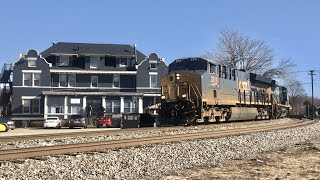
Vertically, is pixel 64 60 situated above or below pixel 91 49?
below

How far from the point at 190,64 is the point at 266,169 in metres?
14.4

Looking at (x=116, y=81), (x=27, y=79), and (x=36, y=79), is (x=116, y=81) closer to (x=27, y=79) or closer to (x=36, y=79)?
(x=36, y=79)

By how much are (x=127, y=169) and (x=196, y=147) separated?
161 inches

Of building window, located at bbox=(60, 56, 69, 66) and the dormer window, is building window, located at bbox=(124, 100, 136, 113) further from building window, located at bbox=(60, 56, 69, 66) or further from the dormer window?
building window, located at bbox=(60, 56, 69, 66)

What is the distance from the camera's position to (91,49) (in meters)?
53.5

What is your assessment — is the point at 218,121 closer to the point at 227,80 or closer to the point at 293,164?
the point at 227,80

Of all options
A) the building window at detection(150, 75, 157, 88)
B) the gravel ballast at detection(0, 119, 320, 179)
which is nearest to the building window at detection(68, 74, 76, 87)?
the building window at detection(150, 75, 157, 88)

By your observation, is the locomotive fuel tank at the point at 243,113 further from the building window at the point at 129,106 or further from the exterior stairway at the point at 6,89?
the exterior stairway at the point at 6,89

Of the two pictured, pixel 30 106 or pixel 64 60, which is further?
pixel 64 60

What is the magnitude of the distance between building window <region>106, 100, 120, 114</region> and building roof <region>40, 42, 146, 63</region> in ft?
24.7

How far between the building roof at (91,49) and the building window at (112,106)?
24.7 ft

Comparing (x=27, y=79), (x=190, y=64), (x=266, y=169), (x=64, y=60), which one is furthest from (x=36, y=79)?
(x=266, y=169)

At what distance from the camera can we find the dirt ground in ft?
26.0

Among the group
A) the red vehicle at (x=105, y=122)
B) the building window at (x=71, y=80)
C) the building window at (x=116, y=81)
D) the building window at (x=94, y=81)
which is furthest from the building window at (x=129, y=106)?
the red vehicle at (x=105, y=122)
